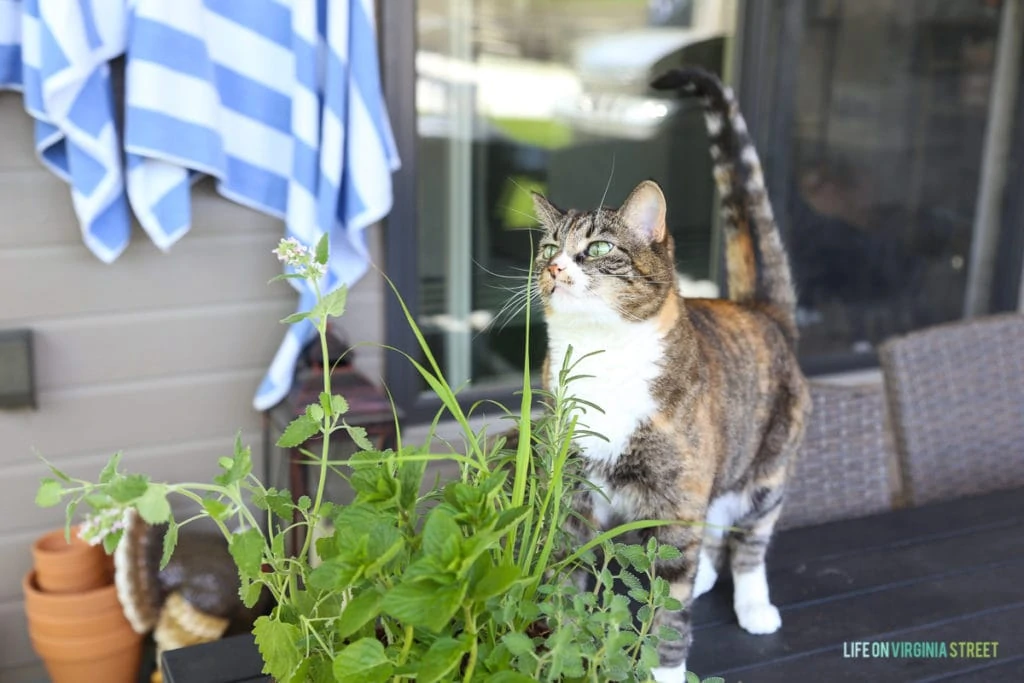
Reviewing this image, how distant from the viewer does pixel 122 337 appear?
2.00 m

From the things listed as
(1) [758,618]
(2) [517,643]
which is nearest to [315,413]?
(2) [517,643]

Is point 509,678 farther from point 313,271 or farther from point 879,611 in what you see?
point 879,611

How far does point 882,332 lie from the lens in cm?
302

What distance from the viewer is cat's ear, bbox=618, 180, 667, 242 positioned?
1128 mm

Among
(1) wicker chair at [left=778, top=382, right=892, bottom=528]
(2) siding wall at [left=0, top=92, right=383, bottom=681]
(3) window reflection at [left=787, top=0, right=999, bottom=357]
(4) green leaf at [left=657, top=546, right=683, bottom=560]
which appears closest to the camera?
(4) green leaf at [left=657, top=546, right=683, bottom=560]

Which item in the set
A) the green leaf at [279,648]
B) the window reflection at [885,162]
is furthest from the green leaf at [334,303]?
the window reflection at [885,162]

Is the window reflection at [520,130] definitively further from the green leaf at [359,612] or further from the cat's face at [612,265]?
the green leaf at [359,612]

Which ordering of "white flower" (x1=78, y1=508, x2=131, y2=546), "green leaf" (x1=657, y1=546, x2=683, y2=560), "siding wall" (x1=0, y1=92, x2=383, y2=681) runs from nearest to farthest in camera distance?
"white flower" (x1=78, y1=508, x2=131, y2=546), "green leaf" (x1=657, y1=546, x2=683, y2=560), "siding wall" (x1=0, y1=92, x2=383, y2=681)

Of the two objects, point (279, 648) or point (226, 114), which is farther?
point (226, 114)

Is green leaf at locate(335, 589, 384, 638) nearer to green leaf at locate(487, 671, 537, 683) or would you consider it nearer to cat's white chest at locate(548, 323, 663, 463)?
green leaf at locate(487, 671, 537, 683)

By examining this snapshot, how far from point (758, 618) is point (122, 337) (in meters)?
1.36

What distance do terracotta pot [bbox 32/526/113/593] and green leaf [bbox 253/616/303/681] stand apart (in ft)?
3.97

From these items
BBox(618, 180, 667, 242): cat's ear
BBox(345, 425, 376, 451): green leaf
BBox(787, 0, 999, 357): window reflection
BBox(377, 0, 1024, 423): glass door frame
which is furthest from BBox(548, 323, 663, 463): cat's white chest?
BBox(787, 0, 999, 357): window reflection

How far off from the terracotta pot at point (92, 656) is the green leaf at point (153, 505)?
1.36m
